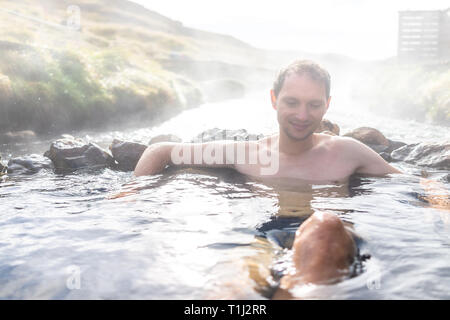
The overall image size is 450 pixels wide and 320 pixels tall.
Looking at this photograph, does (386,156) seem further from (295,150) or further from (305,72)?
(305,72)

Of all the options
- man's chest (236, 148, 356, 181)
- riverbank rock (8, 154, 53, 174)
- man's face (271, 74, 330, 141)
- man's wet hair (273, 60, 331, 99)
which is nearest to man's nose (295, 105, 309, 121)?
man's face (271, 74, 330, 141)

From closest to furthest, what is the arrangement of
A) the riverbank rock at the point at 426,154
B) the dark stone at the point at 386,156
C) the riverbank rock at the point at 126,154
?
the riverbank rock at the point at 426,154, the riverbank rock at the point at 126,154, the dark stone at the point at 386,156

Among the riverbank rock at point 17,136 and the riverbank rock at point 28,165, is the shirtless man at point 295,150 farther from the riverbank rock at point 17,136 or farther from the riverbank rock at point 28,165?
the riverbank rock at point 17,136

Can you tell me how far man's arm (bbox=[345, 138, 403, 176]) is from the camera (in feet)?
16.6

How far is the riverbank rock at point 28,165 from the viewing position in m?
6.15

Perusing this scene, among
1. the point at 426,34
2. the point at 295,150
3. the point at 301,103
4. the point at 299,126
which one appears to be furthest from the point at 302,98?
the point at 426,34

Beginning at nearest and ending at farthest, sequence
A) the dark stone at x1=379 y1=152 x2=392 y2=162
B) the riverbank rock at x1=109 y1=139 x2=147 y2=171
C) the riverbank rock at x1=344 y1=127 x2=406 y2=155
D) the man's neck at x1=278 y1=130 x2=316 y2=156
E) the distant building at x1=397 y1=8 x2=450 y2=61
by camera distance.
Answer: the man's neck at x1=278 y1=130 x2=316 y2=156, the riverbank rock at x1=109 y1=139 x2=147 y2=171, the dark stone at x1=379 y1=152 x2=392 y2=162, the riverbank rock at x1=344 y1=127 x2=406 y2=155, the distant building at x1=397 y1=8 x2=450 y2=61

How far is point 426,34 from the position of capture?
25828 millimetres

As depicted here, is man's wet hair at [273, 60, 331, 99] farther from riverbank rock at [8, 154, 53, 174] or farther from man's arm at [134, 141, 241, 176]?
riverbank rock at [8, 154, 53, 174]

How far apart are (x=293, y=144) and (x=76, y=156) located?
3.85m

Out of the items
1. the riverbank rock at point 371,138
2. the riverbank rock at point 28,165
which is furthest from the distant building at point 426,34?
the riverbank rock at point 28,165

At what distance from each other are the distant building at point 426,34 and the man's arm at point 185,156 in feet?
81.3

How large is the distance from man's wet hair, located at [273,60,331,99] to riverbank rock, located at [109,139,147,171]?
10.3ft
